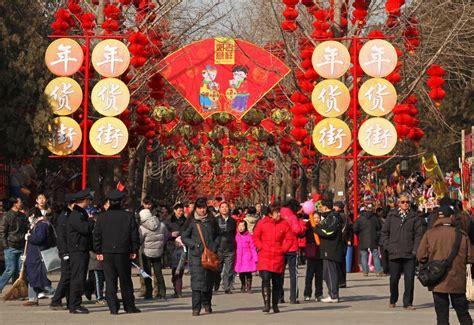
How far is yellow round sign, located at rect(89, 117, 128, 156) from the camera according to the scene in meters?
28.8

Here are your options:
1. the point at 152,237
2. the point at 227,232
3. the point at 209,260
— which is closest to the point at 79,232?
the point at 209,260

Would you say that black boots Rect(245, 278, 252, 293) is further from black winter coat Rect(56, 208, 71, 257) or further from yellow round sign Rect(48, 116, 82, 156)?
yellow round sign Rect(48, 116, 82, 156)

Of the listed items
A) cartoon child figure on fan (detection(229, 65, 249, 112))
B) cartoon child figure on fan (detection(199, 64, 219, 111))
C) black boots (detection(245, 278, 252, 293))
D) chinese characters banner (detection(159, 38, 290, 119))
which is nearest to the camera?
black boots (detection(245, 278, 252, 293))

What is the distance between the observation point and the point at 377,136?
95.9ft

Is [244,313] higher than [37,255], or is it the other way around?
[37,255]

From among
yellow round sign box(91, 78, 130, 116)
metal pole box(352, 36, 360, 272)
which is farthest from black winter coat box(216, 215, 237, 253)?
metal pole box(352, 36, 360, 272)

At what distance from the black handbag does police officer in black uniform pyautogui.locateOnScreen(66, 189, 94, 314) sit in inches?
237

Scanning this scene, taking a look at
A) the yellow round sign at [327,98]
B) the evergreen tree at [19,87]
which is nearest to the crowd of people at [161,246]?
the yellow round sign at [327,98]

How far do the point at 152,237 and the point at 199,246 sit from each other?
2.77 meters

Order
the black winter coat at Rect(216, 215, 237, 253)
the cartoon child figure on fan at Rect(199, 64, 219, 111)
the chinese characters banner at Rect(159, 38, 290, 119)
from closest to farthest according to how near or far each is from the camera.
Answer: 1. the black winter coat at Rect(216, 215, 237, 253)
2. the chinese characters banner at Rect(159, 38, 290, 119)
3. the cartoon child figure on fan at Rect(199, 64, 219, 111)

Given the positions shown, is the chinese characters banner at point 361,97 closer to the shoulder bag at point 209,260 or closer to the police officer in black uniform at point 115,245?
the shoulder bag at point 209,260

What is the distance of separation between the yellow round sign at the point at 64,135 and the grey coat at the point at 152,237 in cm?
904

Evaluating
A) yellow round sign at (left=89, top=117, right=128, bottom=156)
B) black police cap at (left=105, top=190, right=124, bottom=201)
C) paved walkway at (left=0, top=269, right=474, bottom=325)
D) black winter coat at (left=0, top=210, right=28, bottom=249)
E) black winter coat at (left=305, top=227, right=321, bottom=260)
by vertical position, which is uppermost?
yellow round sign at (left=89, top=117, right=128, bottom=156)

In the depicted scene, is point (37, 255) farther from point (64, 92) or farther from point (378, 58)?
point (378, 58)
